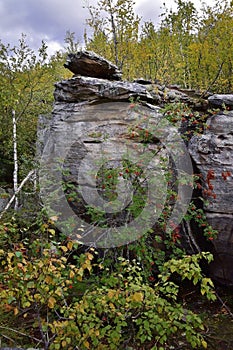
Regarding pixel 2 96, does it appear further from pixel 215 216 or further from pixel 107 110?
pixel 215 216

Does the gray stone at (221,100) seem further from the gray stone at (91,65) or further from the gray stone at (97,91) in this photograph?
the gray stone at (91,65)

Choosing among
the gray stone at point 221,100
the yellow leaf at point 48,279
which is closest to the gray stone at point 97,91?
the gray stone at point 221,100

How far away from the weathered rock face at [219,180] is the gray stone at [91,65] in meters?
2.50

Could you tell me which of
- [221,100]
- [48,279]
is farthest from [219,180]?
[48,279]

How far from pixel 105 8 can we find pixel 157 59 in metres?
2.28

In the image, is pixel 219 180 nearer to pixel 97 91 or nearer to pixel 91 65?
pixel 97 91

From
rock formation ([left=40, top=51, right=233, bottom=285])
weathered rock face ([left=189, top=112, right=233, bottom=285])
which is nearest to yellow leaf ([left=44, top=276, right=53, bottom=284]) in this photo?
rock formation ([left=40, top=51, right=233, bottom=285])

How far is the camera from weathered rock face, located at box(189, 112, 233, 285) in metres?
4.47

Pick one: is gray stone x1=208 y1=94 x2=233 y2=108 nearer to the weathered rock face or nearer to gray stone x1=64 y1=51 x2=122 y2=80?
the weathered rock face

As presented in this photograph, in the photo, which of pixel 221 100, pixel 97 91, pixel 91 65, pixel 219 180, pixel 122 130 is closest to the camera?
pixel 219 180

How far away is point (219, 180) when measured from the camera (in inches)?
179

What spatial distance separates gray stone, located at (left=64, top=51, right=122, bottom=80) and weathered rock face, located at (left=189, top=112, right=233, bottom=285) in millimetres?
2503

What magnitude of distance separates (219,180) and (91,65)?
3.48m

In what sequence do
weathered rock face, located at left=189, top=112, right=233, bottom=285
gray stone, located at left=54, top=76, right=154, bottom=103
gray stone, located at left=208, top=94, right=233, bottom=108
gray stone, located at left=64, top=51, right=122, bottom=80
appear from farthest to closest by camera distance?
1. gray stone, located at left=64, top=51, right=122, bottom=80
2. gray stone, located at left=54, top=76, right=154, bottom=103
3. gray stone, located at left=208, top=94, right=233, bottom=108
4. weathered rock face, located at left=189, top=112, right=233, bottom=285
